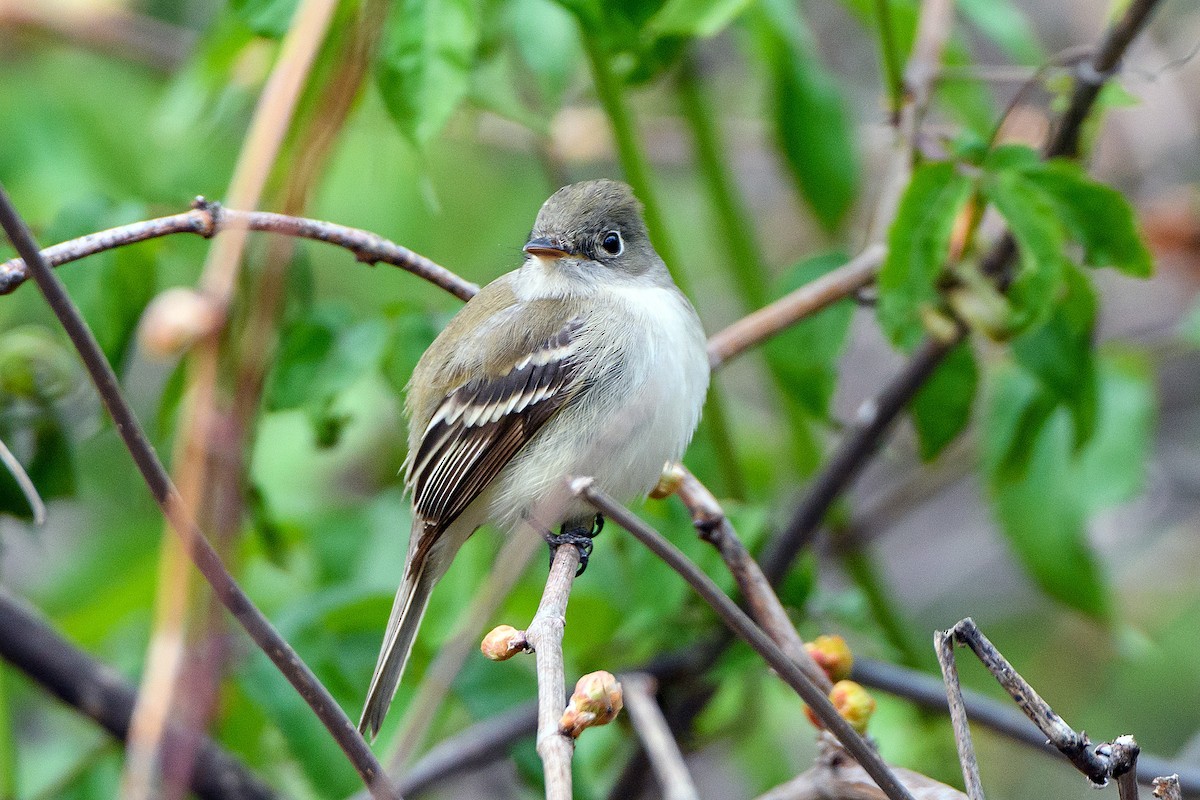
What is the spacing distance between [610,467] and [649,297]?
0.53m

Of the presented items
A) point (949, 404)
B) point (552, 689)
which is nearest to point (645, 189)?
point (949, 404)

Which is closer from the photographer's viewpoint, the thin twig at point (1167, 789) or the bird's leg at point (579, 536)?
the thin twig at point (1167, 789)

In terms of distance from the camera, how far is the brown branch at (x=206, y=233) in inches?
70.8

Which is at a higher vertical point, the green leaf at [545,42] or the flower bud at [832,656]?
the green leaf at [545,42]

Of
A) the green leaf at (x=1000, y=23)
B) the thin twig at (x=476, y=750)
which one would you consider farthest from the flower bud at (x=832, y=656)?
the green leaf at (x=1000, y=23)

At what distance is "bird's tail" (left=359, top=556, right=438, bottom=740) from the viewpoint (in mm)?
2430

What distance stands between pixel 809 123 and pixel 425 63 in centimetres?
125

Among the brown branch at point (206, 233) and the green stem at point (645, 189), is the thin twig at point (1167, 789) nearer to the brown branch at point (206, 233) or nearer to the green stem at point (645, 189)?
the brown branch at point (206, 233)

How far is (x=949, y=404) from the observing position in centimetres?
284

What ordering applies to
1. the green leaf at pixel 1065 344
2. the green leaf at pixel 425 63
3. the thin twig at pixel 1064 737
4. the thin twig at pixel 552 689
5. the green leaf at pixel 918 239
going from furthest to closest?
the green leaf at pixel 1065 344
the green leaf at pixel 918 239
the green leaf at pixel 425 63
the thin twig at pixel 1064 737
the thin twig at pixel 552 689

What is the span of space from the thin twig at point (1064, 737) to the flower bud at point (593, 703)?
0.37 metres

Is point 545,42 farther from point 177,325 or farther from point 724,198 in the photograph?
point 177,325

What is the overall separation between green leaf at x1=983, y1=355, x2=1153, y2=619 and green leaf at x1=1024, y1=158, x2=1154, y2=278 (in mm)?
535

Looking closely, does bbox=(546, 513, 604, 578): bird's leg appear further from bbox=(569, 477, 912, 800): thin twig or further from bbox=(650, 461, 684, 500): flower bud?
bbox=(569, 477, 912, 800): thin twig
